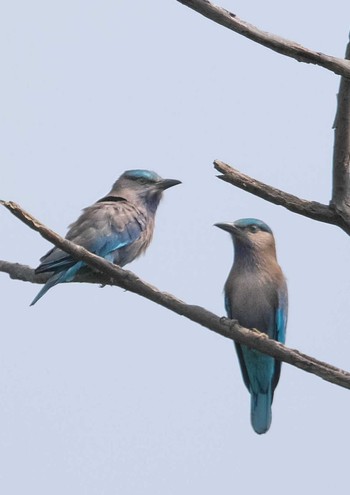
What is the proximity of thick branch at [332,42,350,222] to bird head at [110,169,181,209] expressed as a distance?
12.7ft

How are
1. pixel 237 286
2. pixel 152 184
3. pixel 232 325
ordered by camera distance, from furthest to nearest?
pixel 152 184 → pixel 237 286 → pixel 232 325

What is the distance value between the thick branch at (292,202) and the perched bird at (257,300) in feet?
8.36

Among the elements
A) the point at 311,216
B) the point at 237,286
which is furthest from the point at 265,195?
the point at 237,286

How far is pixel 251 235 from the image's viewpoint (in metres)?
8.95

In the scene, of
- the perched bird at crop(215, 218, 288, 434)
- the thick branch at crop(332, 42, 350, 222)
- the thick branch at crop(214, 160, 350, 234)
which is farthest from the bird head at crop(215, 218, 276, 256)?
the thick branch at crop(332, 42, 350, 222)

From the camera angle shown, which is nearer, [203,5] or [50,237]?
[203,5]

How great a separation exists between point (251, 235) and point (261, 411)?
1.35 metres

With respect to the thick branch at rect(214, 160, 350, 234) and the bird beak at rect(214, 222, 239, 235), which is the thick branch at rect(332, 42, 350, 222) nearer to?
the thick branch at rect(214, 160, 350, 234)

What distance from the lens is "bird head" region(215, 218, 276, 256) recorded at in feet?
29.1

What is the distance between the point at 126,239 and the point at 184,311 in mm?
2969

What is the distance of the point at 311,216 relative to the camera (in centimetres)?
610

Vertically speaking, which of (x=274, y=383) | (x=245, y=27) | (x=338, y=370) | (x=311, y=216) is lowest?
(x=274, y=383)

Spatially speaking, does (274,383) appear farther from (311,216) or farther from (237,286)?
(311,216)

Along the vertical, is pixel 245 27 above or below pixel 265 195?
above
